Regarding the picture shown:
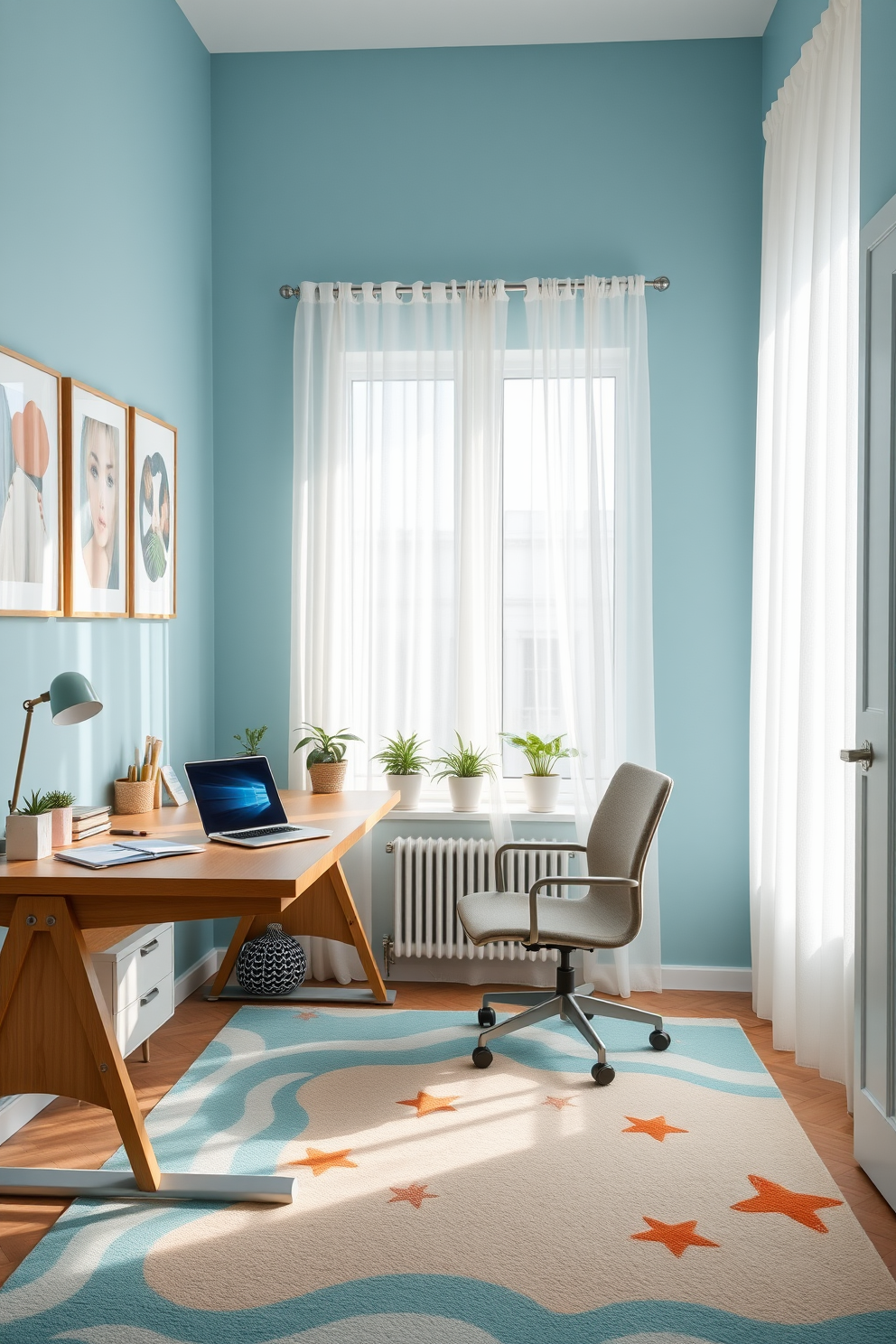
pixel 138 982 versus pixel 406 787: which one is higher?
pixel 406 787

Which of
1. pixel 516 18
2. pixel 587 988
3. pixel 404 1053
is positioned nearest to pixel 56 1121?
pixel 404 1053

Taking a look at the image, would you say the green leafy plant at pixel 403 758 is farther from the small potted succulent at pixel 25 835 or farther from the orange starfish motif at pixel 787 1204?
the orange starfish motif at pixel 787 1204

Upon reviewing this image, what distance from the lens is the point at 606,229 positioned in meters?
4.02

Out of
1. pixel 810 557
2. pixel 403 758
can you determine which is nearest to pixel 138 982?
pixel 403 758

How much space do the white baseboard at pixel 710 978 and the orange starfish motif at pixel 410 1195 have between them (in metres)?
1.83

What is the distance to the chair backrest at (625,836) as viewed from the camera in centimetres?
312

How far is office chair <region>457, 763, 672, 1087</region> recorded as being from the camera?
121 inches

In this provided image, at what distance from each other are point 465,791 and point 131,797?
1283mm

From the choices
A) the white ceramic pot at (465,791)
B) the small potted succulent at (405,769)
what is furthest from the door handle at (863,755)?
the small potted succulent at (405,769)

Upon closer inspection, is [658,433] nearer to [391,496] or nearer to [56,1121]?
[391,496]

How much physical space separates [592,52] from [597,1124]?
12.4ft

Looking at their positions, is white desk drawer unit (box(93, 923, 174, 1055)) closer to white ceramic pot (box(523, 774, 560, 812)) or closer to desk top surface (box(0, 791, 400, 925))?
desk top surface (box(0, 791, 400, 925))

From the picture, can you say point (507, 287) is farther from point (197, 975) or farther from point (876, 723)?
point (197, 975)

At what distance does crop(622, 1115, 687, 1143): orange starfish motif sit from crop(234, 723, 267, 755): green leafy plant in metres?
1.91
